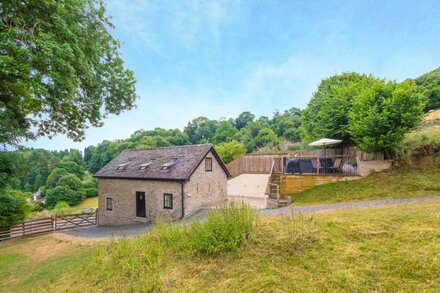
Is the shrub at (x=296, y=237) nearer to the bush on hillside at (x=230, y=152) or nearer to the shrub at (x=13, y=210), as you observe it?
the shrub at (x=13, y=210)

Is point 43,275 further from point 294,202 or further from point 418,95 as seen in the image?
point 418,95

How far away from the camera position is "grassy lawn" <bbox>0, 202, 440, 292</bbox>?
3.85 m

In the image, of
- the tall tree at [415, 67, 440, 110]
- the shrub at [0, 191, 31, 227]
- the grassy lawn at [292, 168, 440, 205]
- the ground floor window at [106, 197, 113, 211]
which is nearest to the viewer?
the grassy lawn at [292, 168, 440, 205]

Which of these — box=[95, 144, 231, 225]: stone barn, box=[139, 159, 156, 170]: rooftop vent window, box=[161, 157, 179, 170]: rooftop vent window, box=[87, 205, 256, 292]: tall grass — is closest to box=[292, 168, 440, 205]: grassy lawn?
box=[95, 144, 231, 225]: stone barn

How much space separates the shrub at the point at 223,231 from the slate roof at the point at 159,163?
9703 mm

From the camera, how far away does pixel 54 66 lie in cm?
745

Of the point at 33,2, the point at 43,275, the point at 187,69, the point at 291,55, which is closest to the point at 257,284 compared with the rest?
the point at 43,275

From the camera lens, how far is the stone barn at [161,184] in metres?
16.2

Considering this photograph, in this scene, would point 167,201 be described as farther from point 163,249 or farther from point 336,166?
point 336,166

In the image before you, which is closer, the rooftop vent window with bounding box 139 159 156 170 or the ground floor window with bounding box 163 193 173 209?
the ground floor window with bounding box 163 193 173 209

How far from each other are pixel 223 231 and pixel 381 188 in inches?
422

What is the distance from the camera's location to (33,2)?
25.3 feet

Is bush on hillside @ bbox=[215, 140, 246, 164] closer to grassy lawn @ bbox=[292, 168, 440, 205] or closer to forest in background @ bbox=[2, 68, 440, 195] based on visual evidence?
forest in background @ bbox=[2, 68, 440, 195]

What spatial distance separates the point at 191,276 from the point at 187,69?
56.2ft
